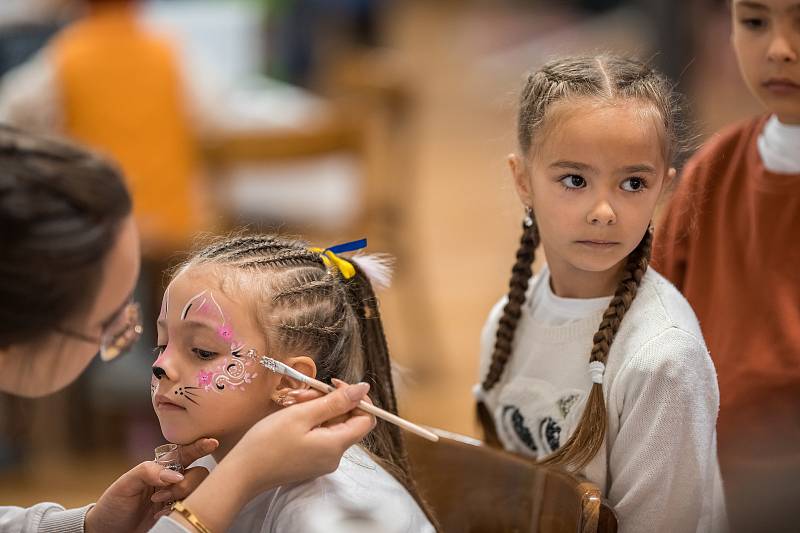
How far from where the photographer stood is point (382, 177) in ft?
11.0

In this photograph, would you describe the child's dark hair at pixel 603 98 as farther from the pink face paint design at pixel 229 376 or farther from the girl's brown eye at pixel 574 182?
the pink face paint design at pixel 229 376

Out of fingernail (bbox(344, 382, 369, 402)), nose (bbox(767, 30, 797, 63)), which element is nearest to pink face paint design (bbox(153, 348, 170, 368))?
fingernail (bbox(344, 382, 369, 402))

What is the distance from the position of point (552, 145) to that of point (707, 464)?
0.43m

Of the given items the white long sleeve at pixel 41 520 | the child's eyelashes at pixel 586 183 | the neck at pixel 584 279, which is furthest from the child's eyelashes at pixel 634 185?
the white long sleeve at pixel 41 520

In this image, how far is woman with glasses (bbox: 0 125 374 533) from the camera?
1034mm

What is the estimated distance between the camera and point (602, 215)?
4.22 ft

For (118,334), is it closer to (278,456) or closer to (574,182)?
(278,456)

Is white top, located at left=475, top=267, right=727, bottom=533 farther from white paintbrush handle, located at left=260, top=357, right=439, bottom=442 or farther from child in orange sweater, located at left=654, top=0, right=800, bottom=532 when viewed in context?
white paintbrush handle, located at left=260, top=357, right=439, bottom=442

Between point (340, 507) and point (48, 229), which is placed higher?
point (48, 229)

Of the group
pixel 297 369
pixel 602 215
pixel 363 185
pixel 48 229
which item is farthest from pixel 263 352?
pixel 363 185

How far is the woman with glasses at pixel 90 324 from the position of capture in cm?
103

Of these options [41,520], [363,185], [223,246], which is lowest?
[363,185]

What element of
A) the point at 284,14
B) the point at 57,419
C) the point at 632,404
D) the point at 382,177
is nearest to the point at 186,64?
the point at 382,177

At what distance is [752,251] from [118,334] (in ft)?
2.87
